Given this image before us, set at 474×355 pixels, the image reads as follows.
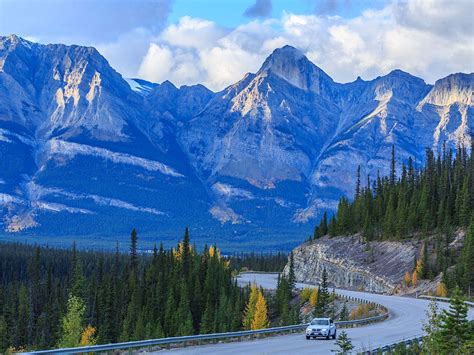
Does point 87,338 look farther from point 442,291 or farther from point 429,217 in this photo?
point 429,217

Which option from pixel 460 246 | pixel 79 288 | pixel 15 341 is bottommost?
pixel 15 341

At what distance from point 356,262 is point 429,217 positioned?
18211 millimetres

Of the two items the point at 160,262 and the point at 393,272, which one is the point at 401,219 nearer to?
the point at 393,272

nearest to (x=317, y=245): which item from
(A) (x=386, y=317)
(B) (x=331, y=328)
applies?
(A) (x=386, y=317)

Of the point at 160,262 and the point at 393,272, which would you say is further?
the point at 160,262

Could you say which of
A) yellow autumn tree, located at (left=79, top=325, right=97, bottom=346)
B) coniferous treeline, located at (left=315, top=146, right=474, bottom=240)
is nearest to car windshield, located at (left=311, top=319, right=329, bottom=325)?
yellow autumn tree, located at (left=79, top=325, right=97, bottom=346)

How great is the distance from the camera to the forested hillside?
114306mm

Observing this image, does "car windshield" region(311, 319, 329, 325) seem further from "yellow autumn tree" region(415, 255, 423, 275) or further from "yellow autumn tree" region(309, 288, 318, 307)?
"yellow autumn tree" region(415, 255, 423, 275)

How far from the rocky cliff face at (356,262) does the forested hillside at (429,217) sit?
333 cm

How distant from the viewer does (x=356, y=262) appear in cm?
15075

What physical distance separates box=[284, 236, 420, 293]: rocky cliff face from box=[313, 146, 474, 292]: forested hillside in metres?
3.33

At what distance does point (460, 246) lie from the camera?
124 m

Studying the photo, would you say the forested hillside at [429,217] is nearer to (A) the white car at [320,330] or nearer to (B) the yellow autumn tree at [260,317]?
(B) the yellow autumn tree at [260,317]

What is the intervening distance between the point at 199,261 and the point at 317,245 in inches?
1608
